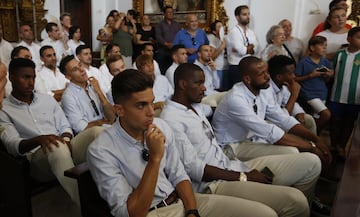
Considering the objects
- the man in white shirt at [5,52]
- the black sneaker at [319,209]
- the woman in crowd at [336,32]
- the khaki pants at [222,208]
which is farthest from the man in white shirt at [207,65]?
the khaki pants at [222,208]

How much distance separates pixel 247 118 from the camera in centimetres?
231

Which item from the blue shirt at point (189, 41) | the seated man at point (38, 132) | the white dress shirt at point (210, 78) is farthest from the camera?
the blue shirt at point (189, 41)

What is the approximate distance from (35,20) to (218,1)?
3087mm

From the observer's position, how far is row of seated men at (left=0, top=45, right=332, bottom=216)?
147cm

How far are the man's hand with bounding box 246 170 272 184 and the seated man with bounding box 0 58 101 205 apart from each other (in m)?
0.89

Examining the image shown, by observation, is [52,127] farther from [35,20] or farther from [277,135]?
[35,20]

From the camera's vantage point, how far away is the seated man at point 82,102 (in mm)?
2723

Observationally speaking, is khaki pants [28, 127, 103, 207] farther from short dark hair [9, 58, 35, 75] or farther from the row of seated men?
short dark hair [9, 58, 35, 75]

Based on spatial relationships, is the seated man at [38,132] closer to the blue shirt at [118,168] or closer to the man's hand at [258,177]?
the blue shirt at [118,168]

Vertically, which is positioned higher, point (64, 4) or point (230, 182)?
point (64, 4)

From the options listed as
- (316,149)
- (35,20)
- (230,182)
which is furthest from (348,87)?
(35,20)

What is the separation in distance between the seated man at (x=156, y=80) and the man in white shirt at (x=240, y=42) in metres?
1.04

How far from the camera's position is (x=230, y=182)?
6.12ft

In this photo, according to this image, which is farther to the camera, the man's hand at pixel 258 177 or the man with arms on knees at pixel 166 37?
the man with arms on knees at pixel 166 37
